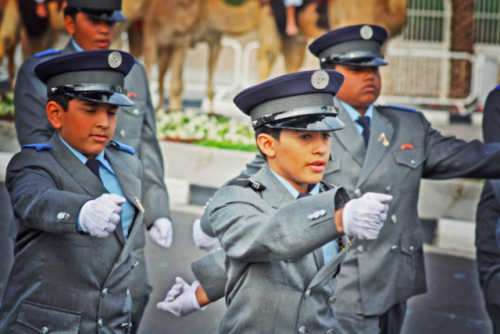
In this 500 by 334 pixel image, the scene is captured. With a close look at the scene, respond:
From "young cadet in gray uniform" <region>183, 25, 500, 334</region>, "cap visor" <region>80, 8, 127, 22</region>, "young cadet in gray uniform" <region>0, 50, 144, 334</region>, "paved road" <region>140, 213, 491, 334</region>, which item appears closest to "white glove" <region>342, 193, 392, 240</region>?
"young cadet in gray uniform" <region>0, 50, 144, 334</region>

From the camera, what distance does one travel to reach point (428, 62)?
Result: 20.4m

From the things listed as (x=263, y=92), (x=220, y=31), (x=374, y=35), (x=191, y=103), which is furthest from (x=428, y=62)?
(x=263, y=92)

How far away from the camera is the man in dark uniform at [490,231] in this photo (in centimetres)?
350

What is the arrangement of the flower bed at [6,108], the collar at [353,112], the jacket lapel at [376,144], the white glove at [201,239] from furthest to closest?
the flower bed at [6,108] < the collar at [353,112] < the jacket lapel at [376,144] < the white glove at [201,239]

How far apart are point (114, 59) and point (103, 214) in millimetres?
822

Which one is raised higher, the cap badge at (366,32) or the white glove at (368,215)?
the cap badge at (366,32)

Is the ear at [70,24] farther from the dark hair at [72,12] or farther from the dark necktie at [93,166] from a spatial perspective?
the dark necktie at [93,166]

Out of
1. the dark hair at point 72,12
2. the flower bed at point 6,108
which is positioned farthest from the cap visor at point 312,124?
the flower bed at point 6,108

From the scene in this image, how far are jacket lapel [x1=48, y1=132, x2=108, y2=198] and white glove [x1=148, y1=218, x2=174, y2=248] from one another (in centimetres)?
88

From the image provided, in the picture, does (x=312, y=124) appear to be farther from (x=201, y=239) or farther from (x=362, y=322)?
(x=362, y=322)

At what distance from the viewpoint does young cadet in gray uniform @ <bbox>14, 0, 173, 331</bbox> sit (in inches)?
137

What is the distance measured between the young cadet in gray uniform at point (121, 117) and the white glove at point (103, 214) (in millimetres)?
1296

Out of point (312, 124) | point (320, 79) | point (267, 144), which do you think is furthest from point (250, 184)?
point (320, 79)

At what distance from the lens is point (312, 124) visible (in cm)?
223
